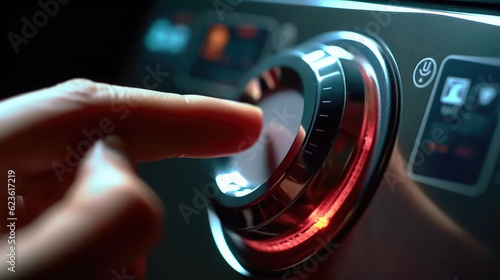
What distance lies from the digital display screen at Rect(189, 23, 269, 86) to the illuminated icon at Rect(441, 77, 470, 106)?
9.5 inches

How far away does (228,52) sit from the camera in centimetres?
62

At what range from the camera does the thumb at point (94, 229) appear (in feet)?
0.98

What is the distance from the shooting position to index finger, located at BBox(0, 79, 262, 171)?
431mm

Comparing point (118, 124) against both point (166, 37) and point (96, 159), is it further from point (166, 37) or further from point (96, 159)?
point (166, 37)

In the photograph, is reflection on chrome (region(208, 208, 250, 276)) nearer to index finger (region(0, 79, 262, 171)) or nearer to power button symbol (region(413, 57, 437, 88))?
index finger (region(0, 79, 262, 171))

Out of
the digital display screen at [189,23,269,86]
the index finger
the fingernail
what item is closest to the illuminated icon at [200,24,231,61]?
the digital display screen at [189,23,269,86]

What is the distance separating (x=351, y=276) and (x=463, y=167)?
0.12 m

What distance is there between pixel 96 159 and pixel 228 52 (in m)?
0.31

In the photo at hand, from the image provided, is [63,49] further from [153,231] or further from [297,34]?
[153,231]

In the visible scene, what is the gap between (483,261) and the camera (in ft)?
1.18

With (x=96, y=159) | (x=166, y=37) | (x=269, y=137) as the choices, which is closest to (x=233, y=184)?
(x=269, y=137)

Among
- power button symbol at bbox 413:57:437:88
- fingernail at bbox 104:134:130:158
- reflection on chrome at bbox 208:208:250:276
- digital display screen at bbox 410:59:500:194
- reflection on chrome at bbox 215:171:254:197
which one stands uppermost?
power button symbol at bbox 413:57:437:88

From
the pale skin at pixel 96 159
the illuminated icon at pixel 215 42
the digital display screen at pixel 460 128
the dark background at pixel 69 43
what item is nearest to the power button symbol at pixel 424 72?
the digital display screen at pixel 460 128

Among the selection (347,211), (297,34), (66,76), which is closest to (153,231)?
(347,211)
